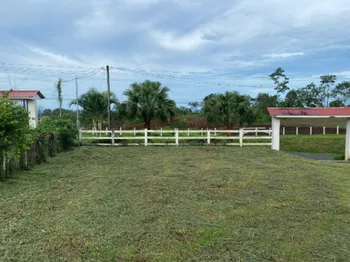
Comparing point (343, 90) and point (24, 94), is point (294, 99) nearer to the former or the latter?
point (343, 90)

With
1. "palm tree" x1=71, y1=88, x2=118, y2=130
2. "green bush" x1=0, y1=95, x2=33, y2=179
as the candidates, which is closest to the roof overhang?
"green bush" x1=0, y1=95, x2=33, y2=179

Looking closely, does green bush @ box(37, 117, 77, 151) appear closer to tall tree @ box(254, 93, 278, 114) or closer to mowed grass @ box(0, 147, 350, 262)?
mowed grass @ box(0, 147, 350, 262)

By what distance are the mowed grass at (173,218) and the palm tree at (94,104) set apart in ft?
63.5

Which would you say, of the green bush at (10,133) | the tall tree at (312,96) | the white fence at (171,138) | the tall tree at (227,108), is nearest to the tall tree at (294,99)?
the tall tree at (312,96)

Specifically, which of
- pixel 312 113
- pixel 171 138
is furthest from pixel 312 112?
pixel 171 138

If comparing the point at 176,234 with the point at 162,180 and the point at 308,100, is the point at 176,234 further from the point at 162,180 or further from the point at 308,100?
the point at 308,100

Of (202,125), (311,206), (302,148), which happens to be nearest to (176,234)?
(311,206)

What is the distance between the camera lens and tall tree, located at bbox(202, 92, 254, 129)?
25.5 m

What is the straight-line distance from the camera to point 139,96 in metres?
24.3

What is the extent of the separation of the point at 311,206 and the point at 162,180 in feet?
11.1

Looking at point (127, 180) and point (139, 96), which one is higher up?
point (139, 96)

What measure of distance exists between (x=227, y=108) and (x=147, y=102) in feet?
20.7

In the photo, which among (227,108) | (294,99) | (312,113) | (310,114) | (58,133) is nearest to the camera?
(58,133)

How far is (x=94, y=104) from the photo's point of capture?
2730 cm
